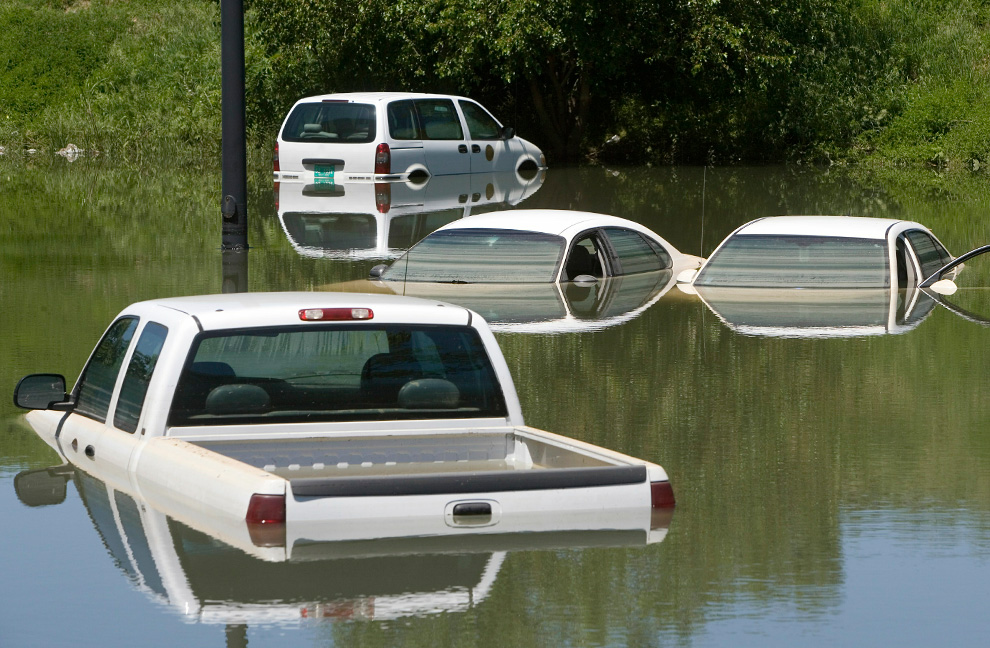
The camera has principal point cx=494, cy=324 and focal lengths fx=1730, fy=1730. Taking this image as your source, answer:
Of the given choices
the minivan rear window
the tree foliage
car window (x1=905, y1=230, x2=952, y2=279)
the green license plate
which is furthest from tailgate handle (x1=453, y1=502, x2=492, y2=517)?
the tree foliage

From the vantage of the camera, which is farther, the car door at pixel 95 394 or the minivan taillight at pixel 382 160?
the minivan taillight at pixel 382 160

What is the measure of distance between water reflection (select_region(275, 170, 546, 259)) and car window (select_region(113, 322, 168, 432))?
39.3ft

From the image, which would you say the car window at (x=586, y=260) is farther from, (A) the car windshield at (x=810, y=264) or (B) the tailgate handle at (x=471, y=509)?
(B) the tailgate handle at (x=471, y=509)

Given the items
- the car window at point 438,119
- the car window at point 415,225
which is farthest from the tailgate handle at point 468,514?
the car window at point 438,119

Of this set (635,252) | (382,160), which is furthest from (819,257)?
(382,160)

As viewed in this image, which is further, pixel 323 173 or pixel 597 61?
pixel 597 61

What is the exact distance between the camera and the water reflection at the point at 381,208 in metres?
21.3

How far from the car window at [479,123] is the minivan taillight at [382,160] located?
2.70 m

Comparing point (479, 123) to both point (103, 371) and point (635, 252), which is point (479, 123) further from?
point (103, 371)

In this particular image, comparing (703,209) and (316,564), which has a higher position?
(703,209)

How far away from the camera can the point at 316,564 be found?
22.6 ft

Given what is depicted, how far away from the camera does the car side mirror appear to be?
318 inches

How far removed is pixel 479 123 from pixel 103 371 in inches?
921

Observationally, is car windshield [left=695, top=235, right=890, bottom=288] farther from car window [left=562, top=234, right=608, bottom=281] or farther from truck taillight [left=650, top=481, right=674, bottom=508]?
truck taillight [left=650, top=481, right=674, bottom=508]
